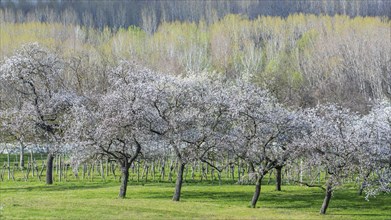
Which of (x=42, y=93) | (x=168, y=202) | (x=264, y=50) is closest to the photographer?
(x=168, y=202)

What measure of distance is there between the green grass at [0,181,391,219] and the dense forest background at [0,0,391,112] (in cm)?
3773

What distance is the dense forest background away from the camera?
119m

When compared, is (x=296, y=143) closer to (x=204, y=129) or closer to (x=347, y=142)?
(x=347, y=142)

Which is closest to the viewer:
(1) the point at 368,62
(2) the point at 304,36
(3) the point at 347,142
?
(3) the point at 347,142

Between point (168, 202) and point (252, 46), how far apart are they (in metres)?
106

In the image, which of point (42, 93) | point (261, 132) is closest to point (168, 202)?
point (261, 132)

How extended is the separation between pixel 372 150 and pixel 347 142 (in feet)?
10.2

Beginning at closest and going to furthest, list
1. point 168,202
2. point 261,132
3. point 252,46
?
point 168,202 → point 261,132 → point 252,46

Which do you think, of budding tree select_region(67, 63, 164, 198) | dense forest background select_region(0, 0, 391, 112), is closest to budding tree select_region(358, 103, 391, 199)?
budding tree select_region(67, 63, 164, 198)

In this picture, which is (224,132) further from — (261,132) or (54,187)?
(54,187)

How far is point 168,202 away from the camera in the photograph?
4572 centimetres

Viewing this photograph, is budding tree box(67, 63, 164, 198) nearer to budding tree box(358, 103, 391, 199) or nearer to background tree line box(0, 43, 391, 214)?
background tree line box(0, 43, 391, 214)

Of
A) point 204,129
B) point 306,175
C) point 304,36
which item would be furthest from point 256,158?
point 304,36

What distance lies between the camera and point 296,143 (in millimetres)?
45875
